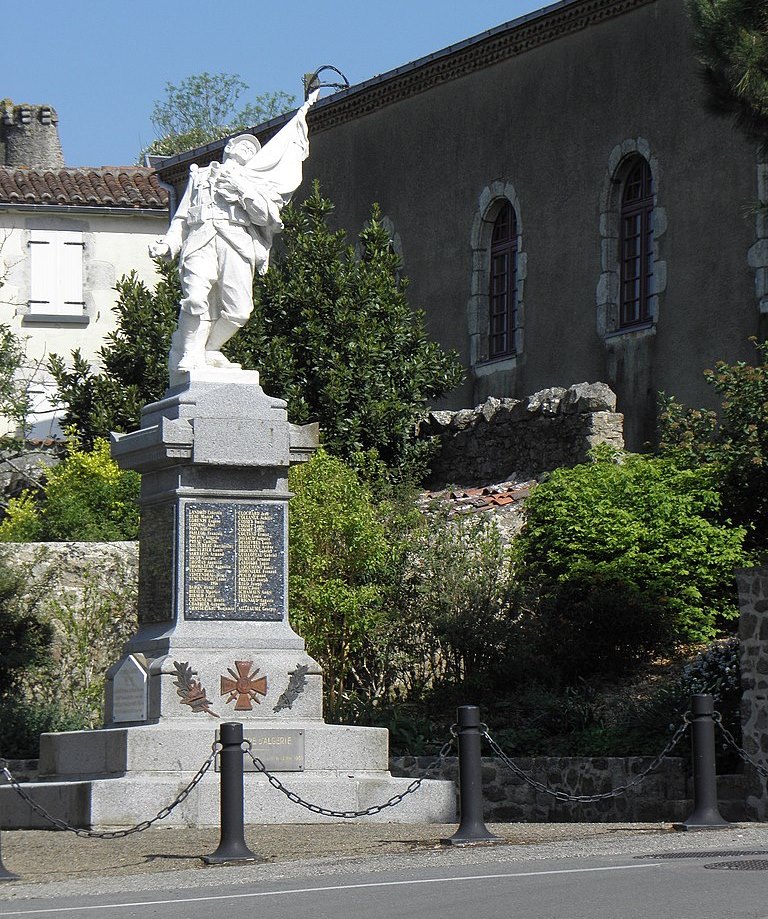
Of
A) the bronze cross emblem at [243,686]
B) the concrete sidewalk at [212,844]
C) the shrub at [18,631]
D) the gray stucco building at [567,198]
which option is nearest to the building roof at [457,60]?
the gray stucco building at [567,198]

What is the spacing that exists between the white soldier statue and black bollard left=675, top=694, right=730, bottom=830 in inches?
186

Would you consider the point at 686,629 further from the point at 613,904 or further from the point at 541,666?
the point at 613,904

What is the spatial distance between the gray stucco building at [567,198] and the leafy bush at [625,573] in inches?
187

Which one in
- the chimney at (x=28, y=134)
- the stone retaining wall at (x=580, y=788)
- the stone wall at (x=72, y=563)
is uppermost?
the chimney at (x=28, y=134)

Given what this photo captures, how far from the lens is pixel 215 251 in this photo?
15.2m

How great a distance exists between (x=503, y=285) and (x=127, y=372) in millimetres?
5988

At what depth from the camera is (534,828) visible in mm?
13383

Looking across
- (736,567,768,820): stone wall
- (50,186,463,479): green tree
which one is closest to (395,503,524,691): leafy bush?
(50,186,463,479): green tree

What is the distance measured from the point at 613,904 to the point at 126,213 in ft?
98.1

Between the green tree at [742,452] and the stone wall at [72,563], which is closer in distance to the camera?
the green tree at [742,452]

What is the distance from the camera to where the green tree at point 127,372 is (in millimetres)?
26672

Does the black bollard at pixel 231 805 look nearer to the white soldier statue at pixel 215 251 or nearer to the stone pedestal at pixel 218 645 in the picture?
the stone pedestal at pixel 218 645

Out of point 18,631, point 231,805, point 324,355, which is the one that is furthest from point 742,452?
point 231,805

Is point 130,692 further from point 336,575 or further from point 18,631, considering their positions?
point 18,631
